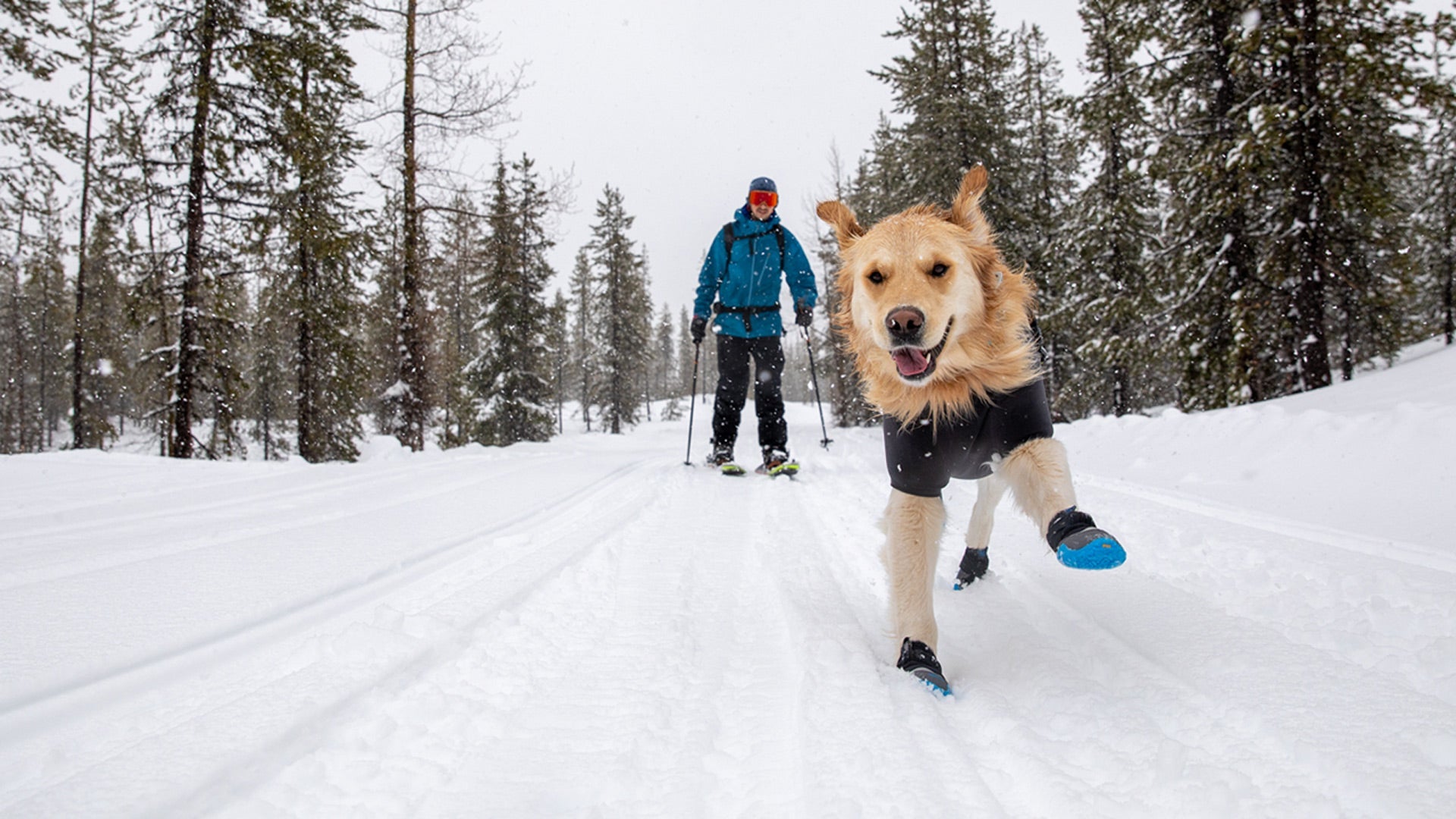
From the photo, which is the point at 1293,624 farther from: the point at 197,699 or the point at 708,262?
the point at 708,262

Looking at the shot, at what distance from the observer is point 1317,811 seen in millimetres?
1054

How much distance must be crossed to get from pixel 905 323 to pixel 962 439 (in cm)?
46

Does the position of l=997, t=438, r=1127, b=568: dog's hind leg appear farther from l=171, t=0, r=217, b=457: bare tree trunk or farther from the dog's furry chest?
l=171, t=0, r=217, b=457: bare tree trunk

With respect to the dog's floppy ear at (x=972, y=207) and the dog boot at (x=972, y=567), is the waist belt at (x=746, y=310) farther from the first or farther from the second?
the dog boot at (x=972, y=567)

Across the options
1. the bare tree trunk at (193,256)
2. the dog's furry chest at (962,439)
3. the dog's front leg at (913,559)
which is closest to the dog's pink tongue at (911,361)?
the dog's furry chest at (962,439)

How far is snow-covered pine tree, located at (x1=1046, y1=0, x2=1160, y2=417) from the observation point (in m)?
11.0

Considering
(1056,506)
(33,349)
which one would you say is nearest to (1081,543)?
(1056,506)

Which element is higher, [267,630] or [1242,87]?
[1242,87]

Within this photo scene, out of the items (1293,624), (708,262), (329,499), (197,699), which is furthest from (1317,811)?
(708,262)

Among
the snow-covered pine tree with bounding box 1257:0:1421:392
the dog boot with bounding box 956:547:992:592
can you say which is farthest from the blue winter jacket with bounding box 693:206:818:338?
the snow-covered pine tree with bounding box 1257:0:1421:392

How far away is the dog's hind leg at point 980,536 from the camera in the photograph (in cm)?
264

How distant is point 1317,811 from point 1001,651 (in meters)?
0.88

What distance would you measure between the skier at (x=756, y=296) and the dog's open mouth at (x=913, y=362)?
386cm

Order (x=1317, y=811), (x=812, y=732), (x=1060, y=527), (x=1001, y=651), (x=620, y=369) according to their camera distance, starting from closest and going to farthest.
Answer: (x=1317, y=811) < (x=812, y=732) < (x=1060, y=527) < (x=1001, y=651) < (x=620, y=369)
